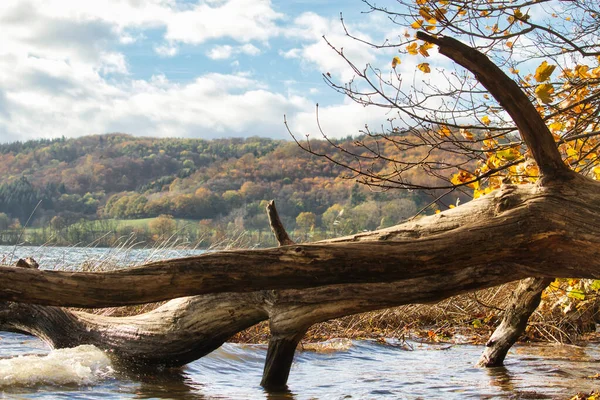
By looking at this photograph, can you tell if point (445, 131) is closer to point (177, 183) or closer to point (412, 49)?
point (412, 49)

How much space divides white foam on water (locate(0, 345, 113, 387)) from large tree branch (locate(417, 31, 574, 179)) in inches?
150

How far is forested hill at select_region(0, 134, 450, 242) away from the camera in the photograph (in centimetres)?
5306

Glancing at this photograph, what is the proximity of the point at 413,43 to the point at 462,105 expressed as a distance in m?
0.83

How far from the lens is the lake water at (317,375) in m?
5.20

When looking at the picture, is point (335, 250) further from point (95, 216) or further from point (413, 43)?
point (95, 216)

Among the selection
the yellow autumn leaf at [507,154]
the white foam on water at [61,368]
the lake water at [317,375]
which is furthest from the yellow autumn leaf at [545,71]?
the white foam on water at [61,368]

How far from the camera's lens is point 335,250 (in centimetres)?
391

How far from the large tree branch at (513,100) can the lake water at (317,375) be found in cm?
206

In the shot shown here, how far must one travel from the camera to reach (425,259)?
396 cm

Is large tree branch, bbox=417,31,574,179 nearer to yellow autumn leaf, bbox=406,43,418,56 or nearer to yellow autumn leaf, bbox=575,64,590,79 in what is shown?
yellow autumn leaf, bbox=406,43,418,56

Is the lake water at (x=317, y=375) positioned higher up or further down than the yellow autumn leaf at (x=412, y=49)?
further down

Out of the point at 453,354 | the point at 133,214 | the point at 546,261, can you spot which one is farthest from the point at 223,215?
the point at 546,261

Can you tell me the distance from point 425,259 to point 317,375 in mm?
2936

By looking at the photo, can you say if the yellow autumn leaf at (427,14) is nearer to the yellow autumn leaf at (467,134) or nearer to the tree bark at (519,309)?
the yellow autumn leaf at (467,134)
